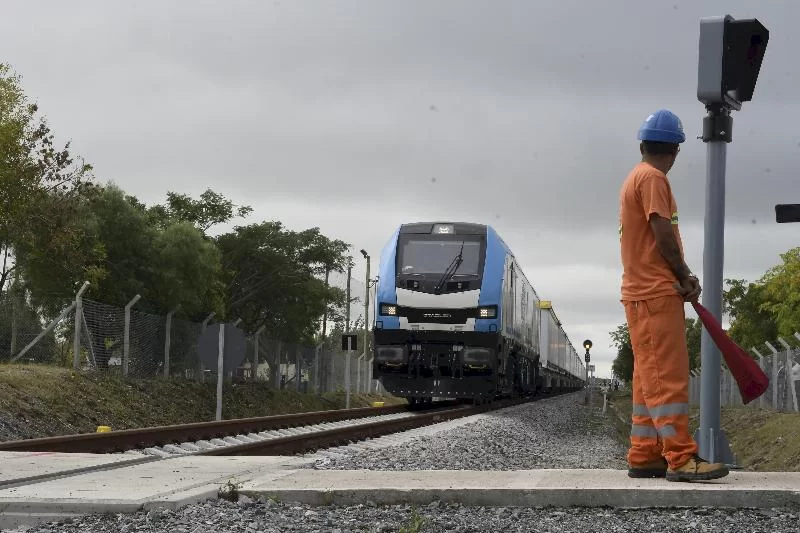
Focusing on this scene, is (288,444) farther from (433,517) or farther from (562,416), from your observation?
(562,416)

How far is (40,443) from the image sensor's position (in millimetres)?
11203

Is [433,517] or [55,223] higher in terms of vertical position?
[55,223]

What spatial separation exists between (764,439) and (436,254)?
665 cm

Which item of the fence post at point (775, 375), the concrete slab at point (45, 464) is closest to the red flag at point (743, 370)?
the concrete slab at point (45, 464)

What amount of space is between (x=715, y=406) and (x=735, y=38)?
90.1 inches

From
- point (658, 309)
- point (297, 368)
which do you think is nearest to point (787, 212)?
point (658, 309)

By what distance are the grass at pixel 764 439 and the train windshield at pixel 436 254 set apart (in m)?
4.19

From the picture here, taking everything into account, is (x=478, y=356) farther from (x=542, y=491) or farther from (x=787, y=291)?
(x=787, y=291)

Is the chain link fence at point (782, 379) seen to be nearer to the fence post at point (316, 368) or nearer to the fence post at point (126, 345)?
the fence post at point (126, 345)

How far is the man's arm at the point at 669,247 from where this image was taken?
6406 mm

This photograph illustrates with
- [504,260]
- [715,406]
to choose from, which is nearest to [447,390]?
[504,260]

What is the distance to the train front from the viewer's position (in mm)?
22359

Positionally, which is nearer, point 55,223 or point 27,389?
point 27,389

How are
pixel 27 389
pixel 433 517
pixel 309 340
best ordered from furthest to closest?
pixel 309 340, pixel 27 389, pixel 433 517
